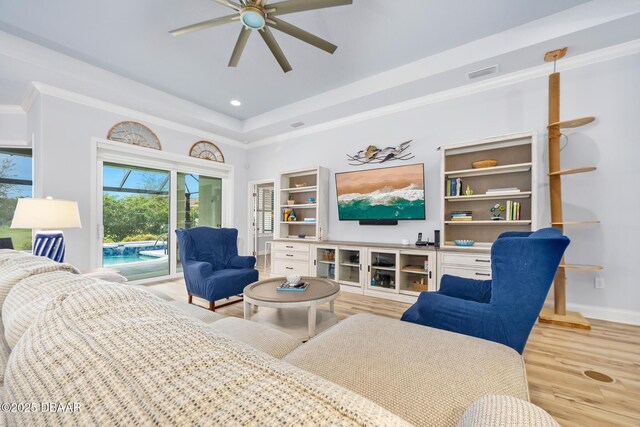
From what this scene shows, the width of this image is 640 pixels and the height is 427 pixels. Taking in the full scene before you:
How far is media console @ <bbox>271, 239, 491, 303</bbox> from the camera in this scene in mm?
3002

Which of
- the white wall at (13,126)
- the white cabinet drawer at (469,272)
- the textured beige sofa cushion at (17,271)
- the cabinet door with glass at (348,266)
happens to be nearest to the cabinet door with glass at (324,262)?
the cabinet door with glass at (348,266)

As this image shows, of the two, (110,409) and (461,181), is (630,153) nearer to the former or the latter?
(461,181)

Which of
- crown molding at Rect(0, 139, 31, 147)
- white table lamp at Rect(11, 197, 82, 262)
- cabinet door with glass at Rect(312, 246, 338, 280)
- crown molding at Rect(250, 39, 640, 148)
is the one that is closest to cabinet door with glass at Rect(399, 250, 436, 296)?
cabinet door with glass at Rect(312, 246, 338, 280)

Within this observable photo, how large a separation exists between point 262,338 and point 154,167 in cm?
420

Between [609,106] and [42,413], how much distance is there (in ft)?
14.3

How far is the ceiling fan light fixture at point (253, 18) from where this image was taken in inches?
77.6

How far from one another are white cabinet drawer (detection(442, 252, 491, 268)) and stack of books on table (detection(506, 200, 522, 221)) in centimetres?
55

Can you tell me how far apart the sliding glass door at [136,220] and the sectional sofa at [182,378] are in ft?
11.6

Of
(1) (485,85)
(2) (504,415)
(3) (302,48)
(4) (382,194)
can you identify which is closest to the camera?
(2) (504,415)

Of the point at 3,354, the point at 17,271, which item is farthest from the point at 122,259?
the point at 3,354

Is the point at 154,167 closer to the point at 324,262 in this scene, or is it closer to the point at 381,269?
the point at 324,262

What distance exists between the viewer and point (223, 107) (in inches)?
173

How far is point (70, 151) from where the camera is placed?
11.2 feet

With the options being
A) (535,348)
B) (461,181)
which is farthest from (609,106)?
(535,348)
